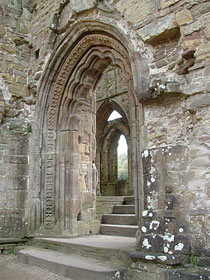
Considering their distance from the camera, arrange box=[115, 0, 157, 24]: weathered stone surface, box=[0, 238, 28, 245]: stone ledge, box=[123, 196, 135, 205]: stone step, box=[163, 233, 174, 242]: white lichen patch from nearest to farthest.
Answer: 1. box=[163, 233, 174, 242]: white lichen patch
2. box=[115, 0, 157, 24]: weathered stone surface
3. box=[0, 238, 28, 245]: stone ledge
4. box=[123, 196, 135, 205]: stone step

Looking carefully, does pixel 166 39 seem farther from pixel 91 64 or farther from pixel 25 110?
pixel 25 110

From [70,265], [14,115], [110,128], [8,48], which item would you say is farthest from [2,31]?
[110,128]

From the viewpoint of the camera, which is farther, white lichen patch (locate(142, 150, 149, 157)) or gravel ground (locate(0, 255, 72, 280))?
gravel ground (locate(0, 255, 72, 280))

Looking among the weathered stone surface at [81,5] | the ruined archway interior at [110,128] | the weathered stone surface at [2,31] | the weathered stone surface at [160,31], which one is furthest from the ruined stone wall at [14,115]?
the ruined archway interior at [110,128]

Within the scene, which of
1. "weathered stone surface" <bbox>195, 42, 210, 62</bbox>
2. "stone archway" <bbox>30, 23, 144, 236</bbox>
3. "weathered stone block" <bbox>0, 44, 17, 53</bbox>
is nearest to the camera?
"weathered stone surface" <bbox>195, 42, 210, 62</bbox>

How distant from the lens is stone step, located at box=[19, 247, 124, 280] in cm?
373

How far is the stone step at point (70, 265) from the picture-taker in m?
3.73

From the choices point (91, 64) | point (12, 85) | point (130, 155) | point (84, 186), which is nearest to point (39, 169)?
point (84, 186)

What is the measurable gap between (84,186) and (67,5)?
329 centimetres

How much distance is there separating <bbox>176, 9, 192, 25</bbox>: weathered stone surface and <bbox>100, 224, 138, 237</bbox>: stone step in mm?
3583

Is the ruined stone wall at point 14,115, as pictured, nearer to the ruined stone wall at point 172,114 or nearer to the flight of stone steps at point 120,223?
the flight of stone steps at point 120,223

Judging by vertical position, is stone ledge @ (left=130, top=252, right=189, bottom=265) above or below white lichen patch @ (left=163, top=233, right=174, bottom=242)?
below

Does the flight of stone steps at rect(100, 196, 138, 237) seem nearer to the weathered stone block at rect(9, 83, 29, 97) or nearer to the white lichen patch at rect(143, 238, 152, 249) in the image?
the white lichen patch at rect(143, 238, 152, 249)

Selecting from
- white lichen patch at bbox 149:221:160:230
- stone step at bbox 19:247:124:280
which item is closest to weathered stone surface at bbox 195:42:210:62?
white lichen patch at bbox 149:221:160:230
